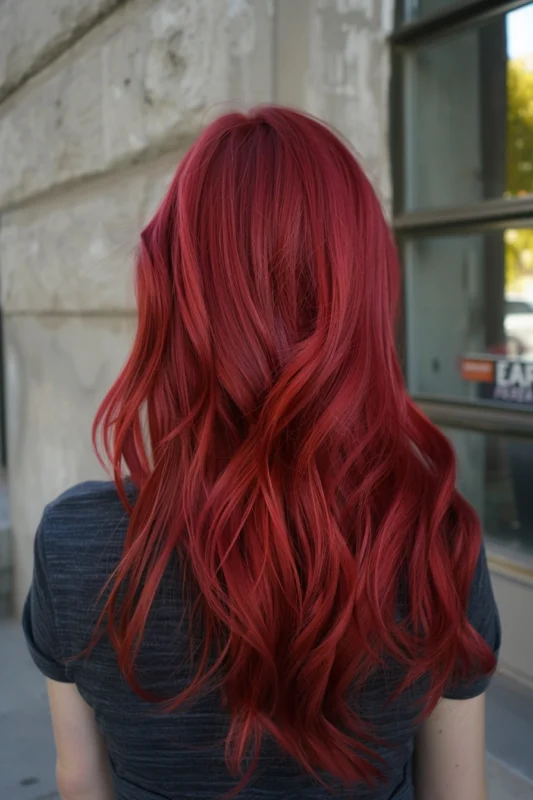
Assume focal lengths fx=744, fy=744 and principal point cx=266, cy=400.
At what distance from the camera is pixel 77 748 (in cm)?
116

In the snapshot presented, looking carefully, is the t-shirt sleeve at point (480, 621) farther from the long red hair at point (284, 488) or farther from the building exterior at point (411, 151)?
the building exterior at point (411, 151)

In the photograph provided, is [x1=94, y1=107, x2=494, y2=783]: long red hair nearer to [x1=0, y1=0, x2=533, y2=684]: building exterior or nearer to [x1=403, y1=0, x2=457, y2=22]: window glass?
[x1=0, y1=0, x2=533, y2=684]: building exterior

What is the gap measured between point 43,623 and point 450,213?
1.85 meters

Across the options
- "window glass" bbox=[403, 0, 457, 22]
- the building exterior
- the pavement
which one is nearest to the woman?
the pavement

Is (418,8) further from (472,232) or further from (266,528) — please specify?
(266,528)

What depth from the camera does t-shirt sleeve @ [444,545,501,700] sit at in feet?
3.32

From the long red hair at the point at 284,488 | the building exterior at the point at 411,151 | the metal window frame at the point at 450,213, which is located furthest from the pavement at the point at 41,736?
the long red hair at the point at 284,488

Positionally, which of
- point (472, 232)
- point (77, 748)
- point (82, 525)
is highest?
point (472, 232)

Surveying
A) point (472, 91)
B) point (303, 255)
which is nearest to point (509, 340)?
point (472, 91)

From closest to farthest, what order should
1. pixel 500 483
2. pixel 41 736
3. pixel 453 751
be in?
1. pixel 453 751
2. pixel 500 483
3. pixel 41 736

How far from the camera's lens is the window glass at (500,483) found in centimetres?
232

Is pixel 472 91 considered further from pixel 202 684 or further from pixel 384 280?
pixel 202 684

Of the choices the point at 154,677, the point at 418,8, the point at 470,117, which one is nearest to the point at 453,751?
the point at 154,677

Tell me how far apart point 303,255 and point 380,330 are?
156 millimetres
